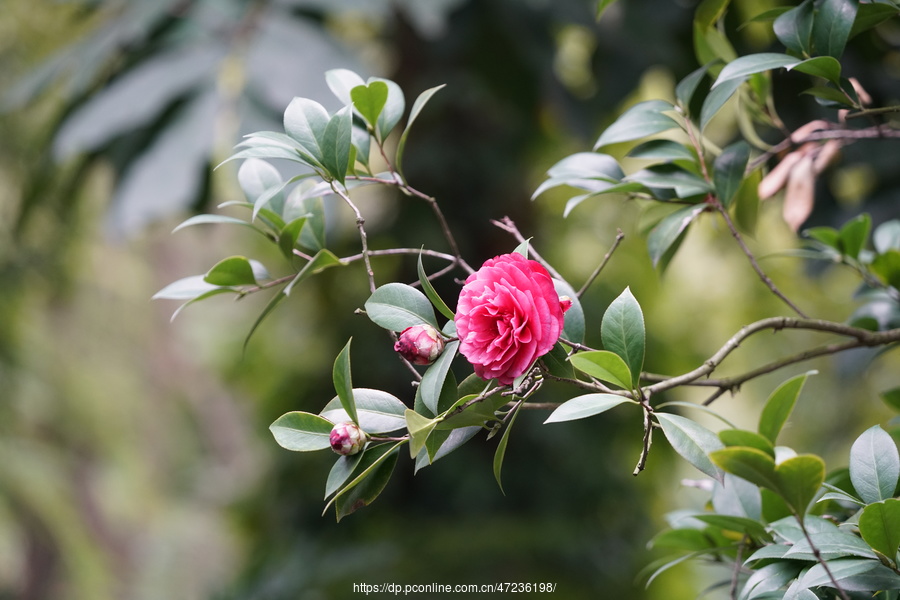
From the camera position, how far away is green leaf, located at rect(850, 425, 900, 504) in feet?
1.04

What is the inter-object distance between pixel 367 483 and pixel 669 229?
23cm

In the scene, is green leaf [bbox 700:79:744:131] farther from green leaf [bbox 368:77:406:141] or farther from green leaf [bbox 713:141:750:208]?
green leaf [bbox 368:77:406:141]

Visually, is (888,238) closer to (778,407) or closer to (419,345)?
Answer: (778,407)

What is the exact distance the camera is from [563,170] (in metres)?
0.43

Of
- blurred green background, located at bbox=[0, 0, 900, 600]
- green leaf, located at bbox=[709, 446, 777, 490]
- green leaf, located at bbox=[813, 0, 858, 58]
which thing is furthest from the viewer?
blurred green background, located at bbox=[0, 0, 900, 600]

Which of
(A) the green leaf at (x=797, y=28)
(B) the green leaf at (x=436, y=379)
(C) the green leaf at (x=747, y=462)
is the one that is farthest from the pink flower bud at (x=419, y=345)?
(A) the green leaf at (x=797, y=28)

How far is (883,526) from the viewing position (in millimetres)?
292

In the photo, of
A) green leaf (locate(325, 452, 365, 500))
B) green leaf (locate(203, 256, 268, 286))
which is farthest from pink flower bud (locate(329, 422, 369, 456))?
green leaf (locate(203, 256, 268, 286))

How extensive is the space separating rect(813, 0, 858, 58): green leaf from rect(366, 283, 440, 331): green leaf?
24cm

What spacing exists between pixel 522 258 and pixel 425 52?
4.06 ft

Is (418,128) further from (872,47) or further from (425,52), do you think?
(872,47)

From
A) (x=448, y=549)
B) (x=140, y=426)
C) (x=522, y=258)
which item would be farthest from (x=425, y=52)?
(x=140, y=426)

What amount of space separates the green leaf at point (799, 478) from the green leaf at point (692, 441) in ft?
0.11

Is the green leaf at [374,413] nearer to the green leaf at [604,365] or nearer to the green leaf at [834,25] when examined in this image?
the green leaf at [604,365]
